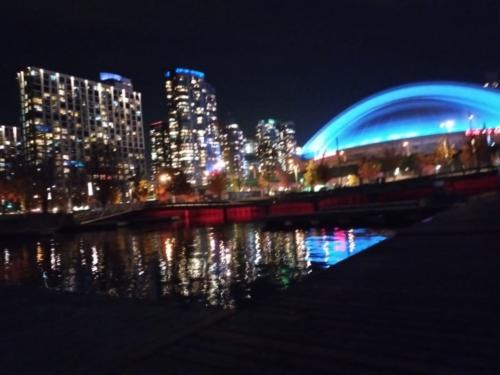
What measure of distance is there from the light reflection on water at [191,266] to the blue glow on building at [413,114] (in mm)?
77549

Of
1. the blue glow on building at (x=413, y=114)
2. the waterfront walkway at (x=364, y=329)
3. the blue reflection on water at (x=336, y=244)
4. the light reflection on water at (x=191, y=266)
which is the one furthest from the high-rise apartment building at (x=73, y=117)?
the waterfront walkway at (x=364, y=329)

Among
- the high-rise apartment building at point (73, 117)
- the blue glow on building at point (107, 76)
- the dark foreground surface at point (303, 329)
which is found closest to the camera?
the dark foreground surface at point (303, 329)

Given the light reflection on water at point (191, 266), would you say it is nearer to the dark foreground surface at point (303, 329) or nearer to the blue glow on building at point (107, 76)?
the dark foreground surface at point (303, 329)

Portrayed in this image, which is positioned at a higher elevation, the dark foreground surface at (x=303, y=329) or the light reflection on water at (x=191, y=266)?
the dark foreground surface at (x=303, y=329)

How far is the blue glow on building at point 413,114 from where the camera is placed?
9375cm

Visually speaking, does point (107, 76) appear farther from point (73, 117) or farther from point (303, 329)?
point (303, 329)

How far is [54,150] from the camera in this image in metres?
143

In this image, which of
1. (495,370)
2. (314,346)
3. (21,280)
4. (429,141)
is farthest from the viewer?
(429,141)

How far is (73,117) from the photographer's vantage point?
502 ft

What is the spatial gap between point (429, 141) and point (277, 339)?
9633 cm

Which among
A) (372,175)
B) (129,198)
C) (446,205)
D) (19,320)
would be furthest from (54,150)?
(19,320)

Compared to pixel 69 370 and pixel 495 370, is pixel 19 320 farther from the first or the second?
pixel 495 370

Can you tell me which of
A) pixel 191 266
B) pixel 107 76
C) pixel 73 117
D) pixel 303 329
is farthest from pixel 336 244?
pixel 107 76

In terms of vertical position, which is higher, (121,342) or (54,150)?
(54,150)
